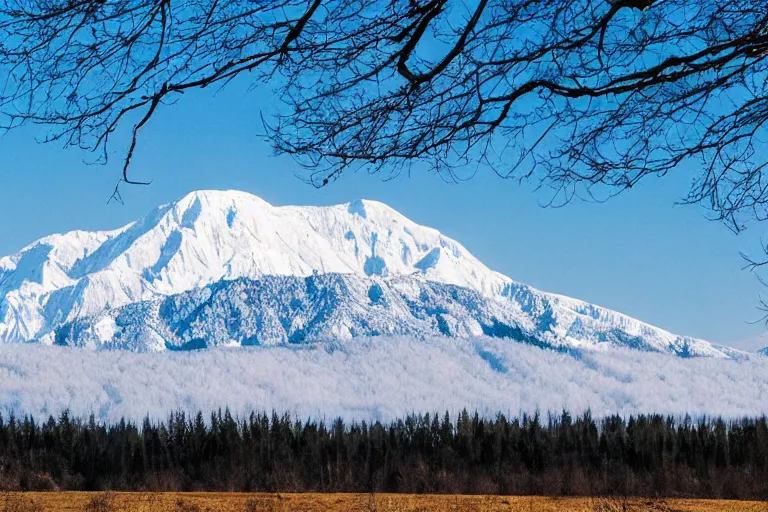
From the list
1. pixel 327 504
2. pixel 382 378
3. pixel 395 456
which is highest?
pixel 382 378

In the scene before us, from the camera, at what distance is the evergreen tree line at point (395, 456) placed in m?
10.7

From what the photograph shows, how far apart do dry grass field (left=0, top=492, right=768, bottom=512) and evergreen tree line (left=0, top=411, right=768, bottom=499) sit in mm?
1849

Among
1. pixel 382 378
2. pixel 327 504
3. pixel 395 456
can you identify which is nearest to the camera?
pixel 327 504

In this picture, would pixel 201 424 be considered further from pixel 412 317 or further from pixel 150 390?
pixel 412 317

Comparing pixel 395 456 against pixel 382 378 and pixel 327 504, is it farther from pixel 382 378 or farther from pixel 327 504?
pixel 382 378

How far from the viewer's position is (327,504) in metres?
7.87

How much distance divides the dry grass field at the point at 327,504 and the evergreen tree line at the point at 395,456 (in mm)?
1849

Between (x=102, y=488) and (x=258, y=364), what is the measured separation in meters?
35.3

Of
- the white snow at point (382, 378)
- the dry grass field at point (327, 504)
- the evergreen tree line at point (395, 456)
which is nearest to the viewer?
the dry grass field at point (327, 504)

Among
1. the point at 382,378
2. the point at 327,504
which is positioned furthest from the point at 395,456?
the point at 382,378

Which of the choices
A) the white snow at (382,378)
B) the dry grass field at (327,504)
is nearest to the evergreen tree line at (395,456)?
the dry grass field at (327,504)

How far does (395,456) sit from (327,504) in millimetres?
3802

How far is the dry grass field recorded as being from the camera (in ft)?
24.3

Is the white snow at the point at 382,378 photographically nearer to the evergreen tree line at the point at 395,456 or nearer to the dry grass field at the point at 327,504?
the evergreen tree line at the point at 395,456
